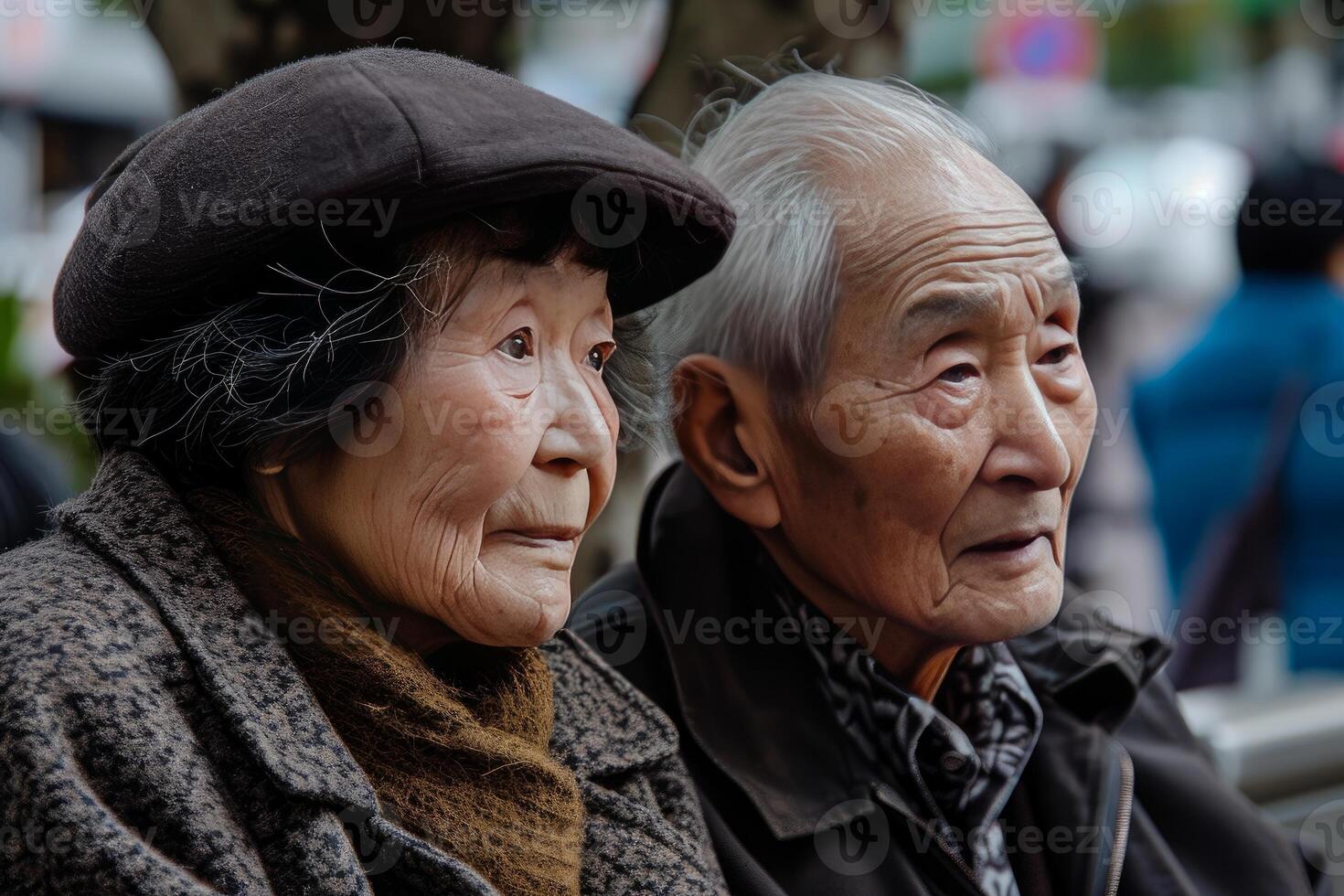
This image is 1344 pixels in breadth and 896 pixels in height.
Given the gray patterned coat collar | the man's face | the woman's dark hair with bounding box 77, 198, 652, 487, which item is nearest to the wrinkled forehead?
the man's face

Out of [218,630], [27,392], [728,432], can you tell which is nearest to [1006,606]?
[728,432]

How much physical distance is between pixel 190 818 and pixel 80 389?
28.5 inches

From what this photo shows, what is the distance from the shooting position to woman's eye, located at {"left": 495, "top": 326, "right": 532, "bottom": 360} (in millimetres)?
1723

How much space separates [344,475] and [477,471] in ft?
0.55

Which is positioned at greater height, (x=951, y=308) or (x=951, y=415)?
(x=951, y=308)

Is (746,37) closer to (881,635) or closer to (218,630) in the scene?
(881,635)

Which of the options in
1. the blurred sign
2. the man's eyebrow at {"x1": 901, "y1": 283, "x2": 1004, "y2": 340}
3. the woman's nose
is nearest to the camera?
the woman's nose

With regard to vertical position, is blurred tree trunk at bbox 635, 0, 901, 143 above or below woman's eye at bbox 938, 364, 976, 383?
above

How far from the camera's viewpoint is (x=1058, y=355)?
2232 millimetres

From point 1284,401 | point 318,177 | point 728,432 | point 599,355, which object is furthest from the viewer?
point 1284,401

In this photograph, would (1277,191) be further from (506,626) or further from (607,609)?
(506,626)

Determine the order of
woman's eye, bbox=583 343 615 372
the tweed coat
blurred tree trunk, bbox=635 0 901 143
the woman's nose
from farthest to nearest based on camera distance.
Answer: blurred tree trunk, bbox=635 0 901 143, woman's eye, bbox=583 343 615 372, the woman's nose, the tweed coat

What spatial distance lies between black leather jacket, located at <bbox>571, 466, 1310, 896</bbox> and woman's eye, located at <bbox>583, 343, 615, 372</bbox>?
57 centimetres

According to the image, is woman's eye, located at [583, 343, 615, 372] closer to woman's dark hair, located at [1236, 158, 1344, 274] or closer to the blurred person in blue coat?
the blurred person in blue coat
